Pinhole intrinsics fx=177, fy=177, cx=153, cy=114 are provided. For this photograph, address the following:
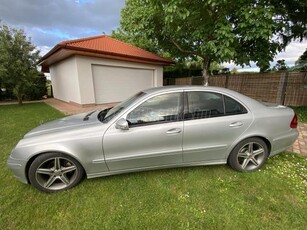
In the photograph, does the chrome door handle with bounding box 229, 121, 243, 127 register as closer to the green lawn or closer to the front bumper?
the green lawn

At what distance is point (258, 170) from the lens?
3033 mm

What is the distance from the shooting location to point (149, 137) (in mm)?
2508

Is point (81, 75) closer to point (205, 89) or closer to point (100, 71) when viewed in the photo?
point (100, 71)

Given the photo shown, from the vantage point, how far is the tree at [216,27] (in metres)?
5.55

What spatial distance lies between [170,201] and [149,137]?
0.90 metres

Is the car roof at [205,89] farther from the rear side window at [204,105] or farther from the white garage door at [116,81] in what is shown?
the white garage door at [116,81]

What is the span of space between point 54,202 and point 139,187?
115 cm

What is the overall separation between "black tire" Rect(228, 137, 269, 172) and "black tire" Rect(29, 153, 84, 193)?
2.43 metres

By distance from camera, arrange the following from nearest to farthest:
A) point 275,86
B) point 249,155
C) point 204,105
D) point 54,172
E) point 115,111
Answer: point 54,172 < point 204,105 < point 115,111 < point 249,155 < point 275,86

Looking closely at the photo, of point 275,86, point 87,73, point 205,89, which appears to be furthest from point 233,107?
point 87,73

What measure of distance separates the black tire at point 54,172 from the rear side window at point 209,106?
1.79m

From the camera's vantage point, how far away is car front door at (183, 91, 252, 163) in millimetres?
2646

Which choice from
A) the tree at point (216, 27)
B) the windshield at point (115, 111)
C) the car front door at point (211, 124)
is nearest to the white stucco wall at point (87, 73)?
the tree at point (216, 27)

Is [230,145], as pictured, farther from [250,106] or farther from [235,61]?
[235,61]
